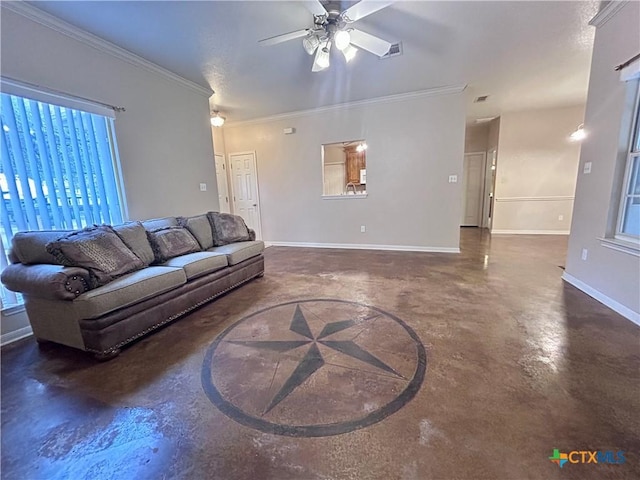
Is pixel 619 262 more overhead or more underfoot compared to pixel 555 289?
more overhead

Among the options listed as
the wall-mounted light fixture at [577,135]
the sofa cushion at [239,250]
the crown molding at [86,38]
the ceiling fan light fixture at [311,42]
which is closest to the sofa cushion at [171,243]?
the sofa cushion at [239,250]

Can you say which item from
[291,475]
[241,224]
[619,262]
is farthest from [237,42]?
[619,262]

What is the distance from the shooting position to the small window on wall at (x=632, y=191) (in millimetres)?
2383

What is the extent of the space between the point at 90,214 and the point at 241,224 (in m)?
1.62

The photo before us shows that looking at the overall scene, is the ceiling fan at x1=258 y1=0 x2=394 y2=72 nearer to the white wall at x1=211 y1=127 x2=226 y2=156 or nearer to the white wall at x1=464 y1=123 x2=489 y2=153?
the white wall at x1=211 y1=127 x2=226 y2=156

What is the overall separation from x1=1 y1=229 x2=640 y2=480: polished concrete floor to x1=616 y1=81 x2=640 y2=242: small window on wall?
0.74 metres

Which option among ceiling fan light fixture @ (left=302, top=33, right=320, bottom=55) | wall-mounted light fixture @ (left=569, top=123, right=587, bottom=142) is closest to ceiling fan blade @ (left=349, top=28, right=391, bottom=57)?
ceiling fan light fixture @ (left=302, top=33, right=320, bottom=55)

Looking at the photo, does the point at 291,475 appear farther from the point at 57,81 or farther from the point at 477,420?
the point at 57,81

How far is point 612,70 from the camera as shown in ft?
8.27

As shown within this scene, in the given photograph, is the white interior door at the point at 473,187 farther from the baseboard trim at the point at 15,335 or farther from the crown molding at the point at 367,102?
the baseboard trim at the point at 15,335

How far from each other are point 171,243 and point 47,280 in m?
1.10

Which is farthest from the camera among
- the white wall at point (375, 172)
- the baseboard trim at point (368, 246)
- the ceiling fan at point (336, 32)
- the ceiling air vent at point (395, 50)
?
the baseboard trim at point (368, 246)

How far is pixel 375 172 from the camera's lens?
5.01 meters

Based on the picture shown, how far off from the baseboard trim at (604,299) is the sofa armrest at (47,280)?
4.27 metres
